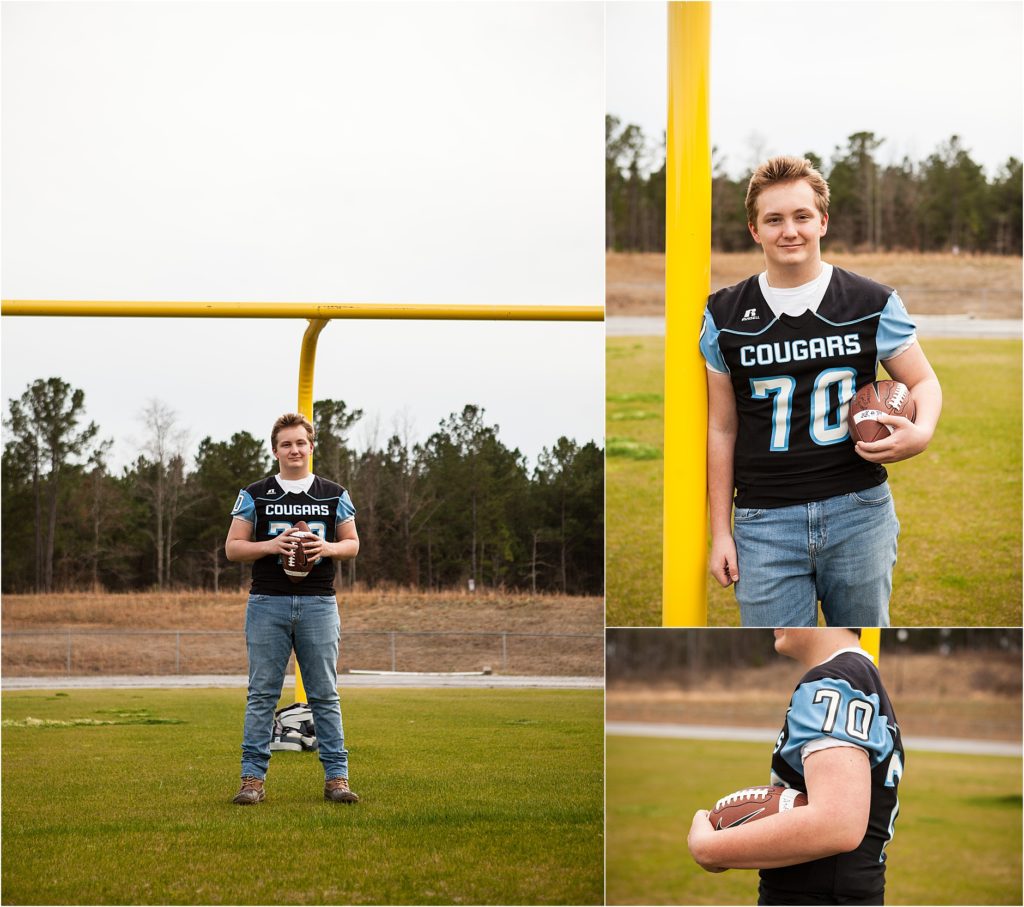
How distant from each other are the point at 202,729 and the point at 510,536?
2.14 meters

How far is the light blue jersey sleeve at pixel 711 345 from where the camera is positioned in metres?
1.97

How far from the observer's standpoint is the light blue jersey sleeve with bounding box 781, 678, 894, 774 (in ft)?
5.31

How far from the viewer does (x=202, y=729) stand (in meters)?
5.32

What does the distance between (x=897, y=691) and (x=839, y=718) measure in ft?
4.00

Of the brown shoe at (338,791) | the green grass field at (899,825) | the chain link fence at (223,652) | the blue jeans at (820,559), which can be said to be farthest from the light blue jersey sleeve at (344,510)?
the chain link fence at (223,652)

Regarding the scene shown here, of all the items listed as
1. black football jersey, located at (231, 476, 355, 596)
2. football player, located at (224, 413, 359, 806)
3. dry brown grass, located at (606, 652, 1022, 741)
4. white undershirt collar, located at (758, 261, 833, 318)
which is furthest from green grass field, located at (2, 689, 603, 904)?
white undershirt collar, located at (758, 261, 833, 318)

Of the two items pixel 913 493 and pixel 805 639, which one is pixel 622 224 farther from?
pixel 913 493

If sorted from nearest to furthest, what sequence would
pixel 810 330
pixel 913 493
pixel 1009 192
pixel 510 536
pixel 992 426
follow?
1. pixel 810 330
2. pixel 1009 192
3. pixel 913 493
4. pixel 992 426
5. pixel 510 536

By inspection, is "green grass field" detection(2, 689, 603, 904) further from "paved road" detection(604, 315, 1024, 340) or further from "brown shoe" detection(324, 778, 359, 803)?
"paved road" detection(604, 315, 1024, 340)

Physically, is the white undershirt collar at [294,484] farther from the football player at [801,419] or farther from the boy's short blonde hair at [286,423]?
the football player at [801,419]

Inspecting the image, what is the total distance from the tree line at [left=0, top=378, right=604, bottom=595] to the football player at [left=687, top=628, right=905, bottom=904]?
375 centimetres

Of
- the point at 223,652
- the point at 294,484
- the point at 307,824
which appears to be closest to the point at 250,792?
the point at 307,824

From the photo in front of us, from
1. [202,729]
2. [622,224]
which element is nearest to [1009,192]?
[622,224]

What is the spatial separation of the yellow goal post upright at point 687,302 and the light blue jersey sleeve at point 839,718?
41 cm
